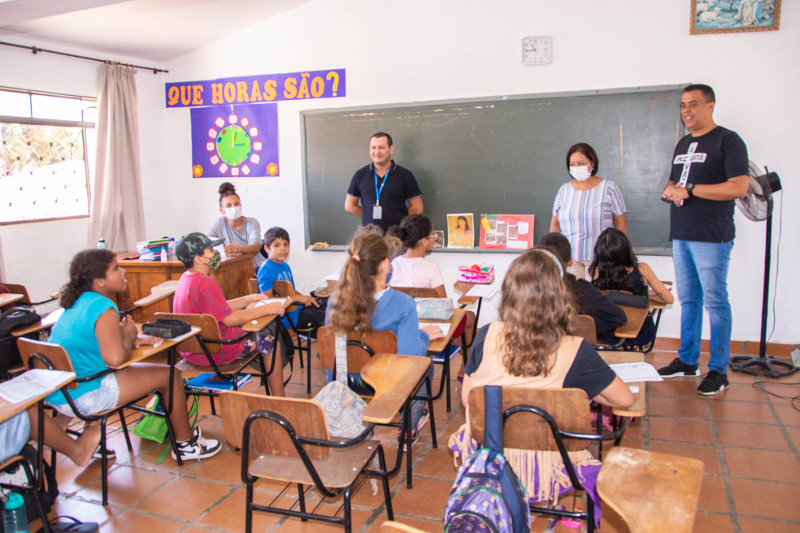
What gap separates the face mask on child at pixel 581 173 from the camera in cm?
371

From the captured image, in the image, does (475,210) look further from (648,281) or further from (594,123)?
(648,281)

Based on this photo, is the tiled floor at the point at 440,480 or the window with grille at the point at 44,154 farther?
the window with grille at the point at 44,154

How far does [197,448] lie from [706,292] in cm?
302

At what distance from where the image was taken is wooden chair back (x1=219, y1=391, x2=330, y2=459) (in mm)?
1620

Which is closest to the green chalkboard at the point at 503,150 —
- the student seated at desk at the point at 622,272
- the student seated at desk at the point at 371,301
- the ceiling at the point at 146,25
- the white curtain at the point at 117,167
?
the ceiling at the point at 146,25

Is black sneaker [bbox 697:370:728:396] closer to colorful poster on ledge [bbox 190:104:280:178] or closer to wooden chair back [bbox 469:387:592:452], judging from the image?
wooden chair back [bbox 469:387:592:452]

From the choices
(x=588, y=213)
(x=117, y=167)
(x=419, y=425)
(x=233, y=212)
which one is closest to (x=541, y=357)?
(x=419, y=425)

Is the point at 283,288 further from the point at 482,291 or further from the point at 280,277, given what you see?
the point at 482,291

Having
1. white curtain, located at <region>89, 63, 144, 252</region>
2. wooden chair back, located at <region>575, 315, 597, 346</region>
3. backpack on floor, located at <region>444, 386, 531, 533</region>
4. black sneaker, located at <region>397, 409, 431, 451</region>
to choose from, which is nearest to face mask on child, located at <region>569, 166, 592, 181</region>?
wooden chair back, located at <region>575, 315, 597, 346</region>

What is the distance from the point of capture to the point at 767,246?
3.69 meters

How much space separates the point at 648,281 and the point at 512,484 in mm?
1974

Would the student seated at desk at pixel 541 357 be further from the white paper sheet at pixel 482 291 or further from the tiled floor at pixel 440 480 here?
the white paper sheet at pixel 482 291

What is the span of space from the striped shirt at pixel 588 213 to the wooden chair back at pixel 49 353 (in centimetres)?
303

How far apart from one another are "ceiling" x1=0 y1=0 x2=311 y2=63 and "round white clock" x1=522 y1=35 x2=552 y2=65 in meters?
1.98
